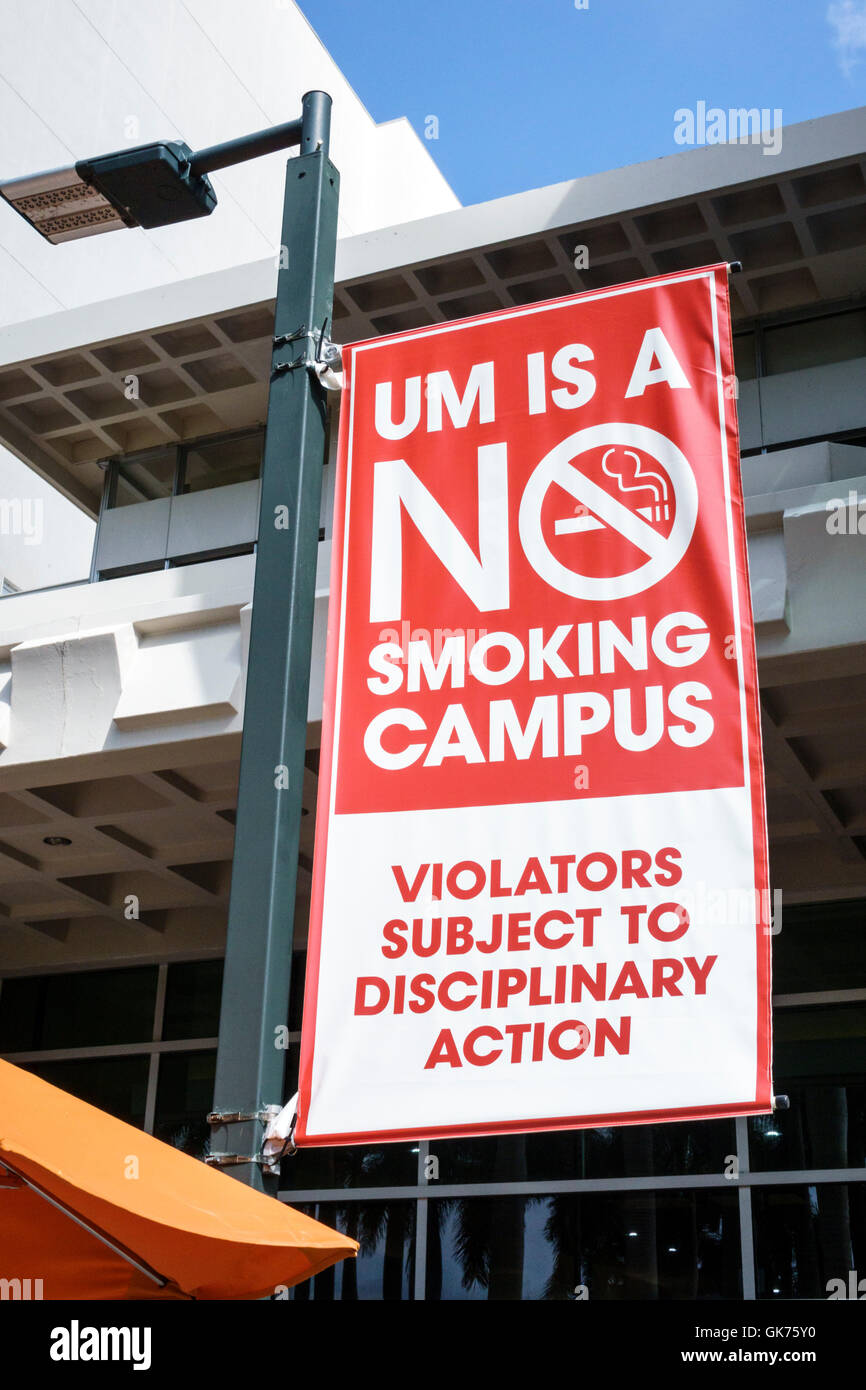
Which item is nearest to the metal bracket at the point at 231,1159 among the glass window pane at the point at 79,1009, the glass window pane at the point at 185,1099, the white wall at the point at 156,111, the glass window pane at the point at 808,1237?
the glass window pane at the point at 808,1237

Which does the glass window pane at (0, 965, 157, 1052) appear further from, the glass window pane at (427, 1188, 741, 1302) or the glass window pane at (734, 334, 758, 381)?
the glass window pane at (734, 334, 758, 381)

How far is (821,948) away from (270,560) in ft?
27.7

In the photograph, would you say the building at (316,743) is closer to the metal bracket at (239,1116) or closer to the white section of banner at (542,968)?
the white section of banner at (542,968)

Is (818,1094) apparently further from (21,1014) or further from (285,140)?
(285,140)

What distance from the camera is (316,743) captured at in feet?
33.7

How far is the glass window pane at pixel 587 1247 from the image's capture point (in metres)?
11.3

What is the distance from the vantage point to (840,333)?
40.8 feet

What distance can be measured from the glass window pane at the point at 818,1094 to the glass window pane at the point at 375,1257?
3091 mm

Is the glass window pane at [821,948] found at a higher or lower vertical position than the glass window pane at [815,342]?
lower

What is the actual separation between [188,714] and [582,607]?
5.45 m

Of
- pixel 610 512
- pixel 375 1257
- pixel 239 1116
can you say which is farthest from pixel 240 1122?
pixel 375 1257

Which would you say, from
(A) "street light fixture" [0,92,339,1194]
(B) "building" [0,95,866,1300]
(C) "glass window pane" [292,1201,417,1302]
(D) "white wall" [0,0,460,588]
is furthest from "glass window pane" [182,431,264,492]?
(A) "street light fixture" [0,92,339,1194]

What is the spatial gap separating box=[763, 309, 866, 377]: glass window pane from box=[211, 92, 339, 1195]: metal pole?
296 inches
